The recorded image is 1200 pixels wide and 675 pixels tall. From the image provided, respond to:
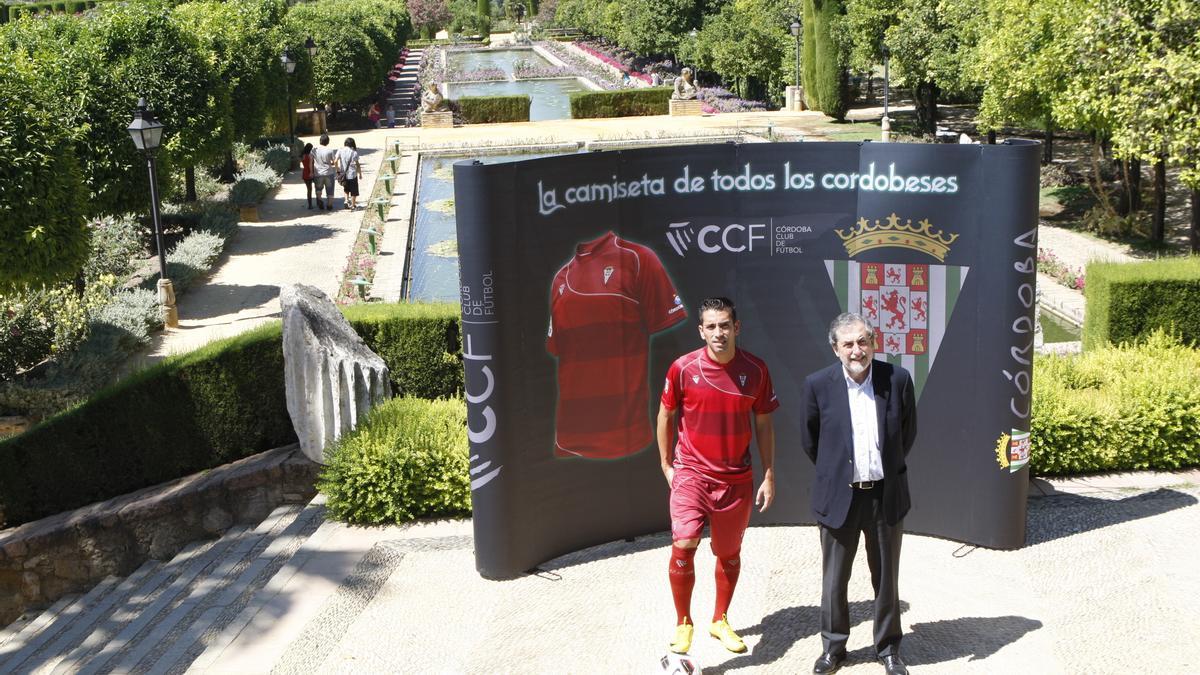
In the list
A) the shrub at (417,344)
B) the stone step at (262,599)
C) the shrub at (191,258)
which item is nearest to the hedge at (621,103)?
the shrub at (191,258)

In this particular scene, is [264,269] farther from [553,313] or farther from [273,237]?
[553,313]

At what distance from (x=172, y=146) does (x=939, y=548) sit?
15.9 m

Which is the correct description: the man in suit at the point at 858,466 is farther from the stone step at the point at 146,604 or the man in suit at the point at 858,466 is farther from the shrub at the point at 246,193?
the shrub at the point at 246,193

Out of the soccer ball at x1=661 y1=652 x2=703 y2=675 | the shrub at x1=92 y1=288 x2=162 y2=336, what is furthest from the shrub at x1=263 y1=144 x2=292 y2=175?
the soccer ball at x1=661 y1=652 x2=703 y2=675

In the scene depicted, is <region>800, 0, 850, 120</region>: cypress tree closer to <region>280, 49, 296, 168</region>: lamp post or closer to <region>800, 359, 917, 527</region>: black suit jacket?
<region>280, 49, 296, 168</region>: lamp post

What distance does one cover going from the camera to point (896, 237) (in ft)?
22.4

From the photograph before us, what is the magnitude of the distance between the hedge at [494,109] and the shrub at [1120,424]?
→ 109 feet

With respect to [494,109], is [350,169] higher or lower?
lower

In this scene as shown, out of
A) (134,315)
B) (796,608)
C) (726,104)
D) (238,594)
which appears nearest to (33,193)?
(134,315)

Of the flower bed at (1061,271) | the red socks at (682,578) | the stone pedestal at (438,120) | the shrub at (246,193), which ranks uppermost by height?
the stone pedestal at (438,120)

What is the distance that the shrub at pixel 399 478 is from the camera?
7812 millimetres

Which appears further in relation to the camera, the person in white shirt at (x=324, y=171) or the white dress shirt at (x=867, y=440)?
the person in white shirt at (x=324, y=171)

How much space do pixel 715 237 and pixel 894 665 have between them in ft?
8.86

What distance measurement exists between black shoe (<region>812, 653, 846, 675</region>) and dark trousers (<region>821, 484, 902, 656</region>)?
30 millimetres
